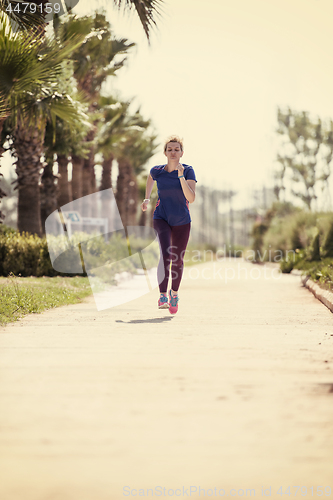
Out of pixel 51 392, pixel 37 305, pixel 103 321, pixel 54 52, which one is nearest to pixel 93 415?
pixel 51 392

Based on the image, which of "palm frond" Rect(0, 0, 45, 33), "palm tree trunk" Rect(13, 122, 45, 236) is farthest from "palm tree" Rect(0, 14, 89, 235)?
"palm frond" Rect(0, 0, 45, 33)

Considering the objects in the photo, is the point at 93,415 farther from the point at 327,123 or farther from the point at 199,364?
the point at 327,123

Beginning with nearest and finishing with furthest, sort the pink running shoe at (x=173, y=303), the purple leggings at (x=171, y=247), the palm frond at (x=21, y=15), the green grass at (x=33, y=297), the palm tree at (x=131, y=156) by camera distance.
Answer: the green grass at (x=33, y=297) → the purple leggings at (x=171, y=247) → the pink running shoe at (x=173, y=303) → the palm frond at (x=21, y=15) → the palm tree at (x=131, y=156)

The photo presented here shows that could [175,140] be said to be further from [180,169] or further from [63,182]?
[63,182]

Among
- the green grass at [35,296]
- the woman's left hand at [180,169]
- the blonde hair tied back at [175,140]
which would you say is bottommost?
the green grass at [35,296]

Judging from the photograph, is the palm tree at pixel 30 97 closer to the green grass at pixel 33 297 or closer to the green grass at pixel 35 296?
the green grass at pixel 35 296

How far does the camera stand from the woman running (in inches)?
290

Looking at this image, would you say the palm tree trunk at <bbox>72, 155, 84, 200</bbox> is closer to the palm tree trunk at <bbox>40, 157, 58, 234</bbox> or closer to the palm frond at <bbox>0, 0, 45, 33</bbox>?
the palm tree trunk at <bbox>40, 157, 58, 234</bbox>

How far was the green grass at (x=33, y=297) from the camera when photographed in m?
7.49

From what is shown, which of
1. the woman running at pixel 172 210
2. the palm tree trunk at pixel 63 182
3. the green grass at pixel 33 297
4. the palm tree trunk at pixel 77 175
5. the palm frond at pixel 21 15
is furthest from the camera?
the palm tree trunk at pixel 77 175

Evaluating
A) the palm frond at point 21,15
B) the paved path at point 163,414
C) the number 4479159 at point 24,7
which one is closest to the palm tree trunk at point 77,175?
the number 4479159 at point 24,7

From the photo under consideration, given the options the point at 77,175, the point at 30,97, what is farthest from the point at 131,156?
the point at 30,97

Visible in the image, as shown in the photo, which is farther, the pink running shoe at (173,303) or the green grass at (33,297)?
the pink running shoe at (173,303)

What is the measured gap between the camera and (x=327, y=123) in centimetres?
5612
